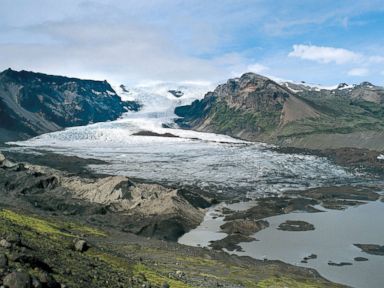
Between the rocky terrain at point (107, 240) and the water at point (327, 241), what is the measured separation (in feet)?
10.4

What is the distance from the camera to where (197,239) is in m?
72.8

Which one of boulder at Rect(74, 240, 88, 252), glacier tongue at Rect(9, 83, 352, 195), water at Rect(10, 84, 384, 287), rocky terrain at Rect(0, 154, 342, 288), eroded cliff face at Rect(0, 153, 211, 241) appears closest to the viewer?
rocky terrain at Rect(0, 154, 342, 288)

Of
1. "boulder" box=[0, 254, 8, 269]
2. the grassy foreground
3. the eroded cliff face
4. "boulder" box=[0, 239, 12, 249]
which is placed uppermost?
"boulder" box=[0, 254, 8, 269]

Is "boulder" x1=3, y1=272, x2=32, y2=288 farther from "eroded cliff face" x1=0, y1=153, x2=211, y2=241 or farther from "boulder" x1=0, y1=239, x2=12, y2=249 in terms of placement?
"eroded cliff face" x1=0, y1=153, x2=211, y2=241

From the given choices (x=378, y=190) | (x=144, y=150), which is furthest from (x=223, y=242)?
(x=144, y=150)

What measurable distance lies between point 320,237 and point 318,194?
126 feet

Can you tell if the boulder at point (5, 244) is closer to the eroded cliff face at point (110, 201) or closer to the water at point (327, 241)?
the water at point (327, 241)

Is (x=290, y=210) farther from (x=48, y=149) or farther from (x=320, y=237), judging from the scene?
(x=48, y=149)

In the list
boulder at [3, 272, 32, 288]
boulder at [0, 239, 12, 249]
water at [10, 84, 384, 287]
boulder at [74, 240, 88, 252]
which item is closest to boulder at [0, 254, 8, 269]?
boulder at [3, 272, 32, 288]

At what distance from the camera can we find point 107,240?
5269 cm

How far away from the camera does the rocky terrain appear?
73.3 feet

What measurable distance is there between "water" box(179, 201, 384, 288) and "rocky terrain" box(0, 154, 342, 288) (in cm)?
316

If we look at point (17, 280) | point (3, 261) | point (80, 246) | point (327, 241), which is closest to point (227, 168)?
point (327, 241)

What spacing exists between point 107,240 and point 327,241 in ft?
112
